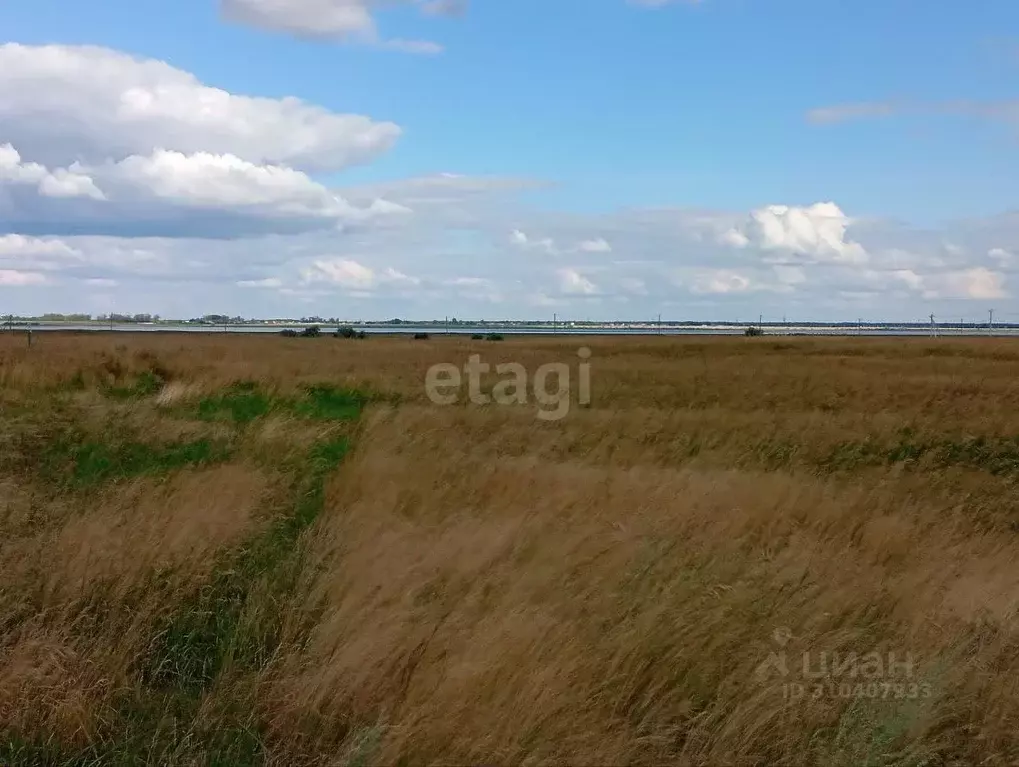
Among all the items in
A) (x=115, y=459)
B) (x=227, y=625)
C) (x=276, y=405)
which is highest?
(x=276, y=405)

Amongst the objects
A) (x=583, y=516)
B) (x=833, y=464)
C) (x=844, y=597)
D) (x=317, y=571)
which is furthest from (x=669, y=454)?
(x=317, y=571)

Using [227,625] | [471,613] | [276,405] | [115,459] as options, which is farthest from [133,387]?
[471,613]

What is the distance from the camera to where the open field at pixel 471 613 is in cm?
408

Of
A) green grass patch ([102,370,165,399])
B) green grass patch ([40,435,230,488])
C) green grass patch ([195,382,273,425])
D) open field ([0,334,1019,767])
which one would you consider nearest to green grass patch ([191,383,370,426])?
green grass patch ([195,382,273,425])

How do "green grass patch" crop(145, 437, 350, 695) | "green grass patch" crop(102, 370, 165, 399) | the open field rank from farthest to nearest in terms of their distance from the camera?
1. "green grass patch" crop(102, 370, 165, 399)
2. "green grass patch" crop(145, 437, 350, 695)
3. the open field

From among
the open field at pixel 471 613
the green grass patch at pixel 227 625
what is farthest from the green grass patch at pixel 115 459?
the green grass patch at pixel 227 625

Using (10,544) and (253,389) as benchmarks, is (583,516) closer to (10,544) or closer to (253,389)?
(10,544)

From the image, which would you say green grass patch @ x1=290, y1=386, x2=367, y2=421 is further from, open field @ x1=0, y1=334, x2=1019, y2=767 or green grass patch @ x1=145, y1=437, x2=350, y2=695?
green grass patch @ x1=145, y1=437, x2=350, y2=695

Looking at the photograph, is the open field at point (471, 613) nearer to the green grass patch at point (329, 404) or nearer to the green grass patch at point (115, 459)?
the green grass patch at point (115, 459)

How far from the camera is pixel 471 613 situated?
5160mm

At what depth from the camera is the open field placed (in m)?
4.08

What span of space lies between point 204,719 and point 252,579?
70.5 inches

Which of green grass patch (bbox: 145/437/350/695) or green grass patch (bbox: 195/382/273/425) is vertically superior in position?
green grass patch (bbox: 195/382/273/425)

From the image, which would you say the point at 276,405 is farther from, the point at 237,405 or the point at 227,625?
the point at 227,625
